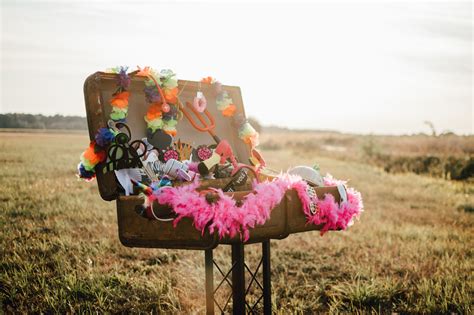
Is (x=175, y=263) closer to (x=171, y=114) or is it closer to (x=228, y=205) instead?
(x=171, y=114)

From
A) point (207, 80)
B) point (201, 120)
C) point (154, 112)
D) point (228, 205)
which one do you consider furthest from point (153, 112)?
point (228, 205)

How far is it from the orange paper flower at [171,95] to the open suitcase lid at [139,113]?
0.12 metres

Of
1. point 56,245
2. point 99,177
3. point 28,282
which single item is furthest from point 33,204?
point 99,177

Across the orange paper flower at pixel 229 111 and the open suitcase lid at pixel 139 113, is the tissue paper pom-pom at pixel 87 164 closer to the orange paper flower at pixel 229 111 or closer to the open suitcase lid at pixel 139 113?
the open suitcase lid at pixel 139 113

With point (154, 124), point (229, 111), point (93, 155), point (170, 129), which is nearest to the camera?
point (93, 155)

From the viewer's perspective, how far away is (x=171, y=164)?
135 inches

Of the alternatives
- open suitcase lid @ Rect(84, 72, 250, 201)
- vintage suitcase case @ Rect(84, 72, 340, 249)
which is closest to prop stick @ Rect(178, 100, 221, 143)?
open suitcase lid @ Rect(84, 72, 250, 201)

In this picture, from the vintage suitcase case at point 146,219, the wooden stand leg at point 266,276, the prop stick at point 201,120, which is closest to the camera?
the vintage suitcase case at point 146,219

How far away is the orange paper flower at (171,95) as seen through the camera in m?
3.73

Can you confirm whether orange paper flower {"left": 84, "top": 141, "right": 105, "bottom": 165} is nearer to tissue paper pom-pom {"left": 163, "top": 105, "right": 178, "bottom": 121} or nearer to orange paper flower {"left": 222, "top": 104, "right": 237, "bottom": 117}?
tissue paper pom-pom {"left": 163, "top": 105, "right": 178, "bottom": 121}

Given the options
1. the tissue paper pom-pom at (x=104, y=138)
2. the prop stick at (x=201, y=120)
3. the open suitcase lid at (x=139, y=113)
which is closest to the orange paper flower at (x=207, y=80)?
the open suitcase lid at (x=139, y=113)

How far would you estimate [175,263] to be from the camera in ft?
19.2

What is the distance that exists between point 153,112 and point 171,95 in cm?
20

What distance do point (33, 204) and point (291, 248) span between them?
3809 mm
